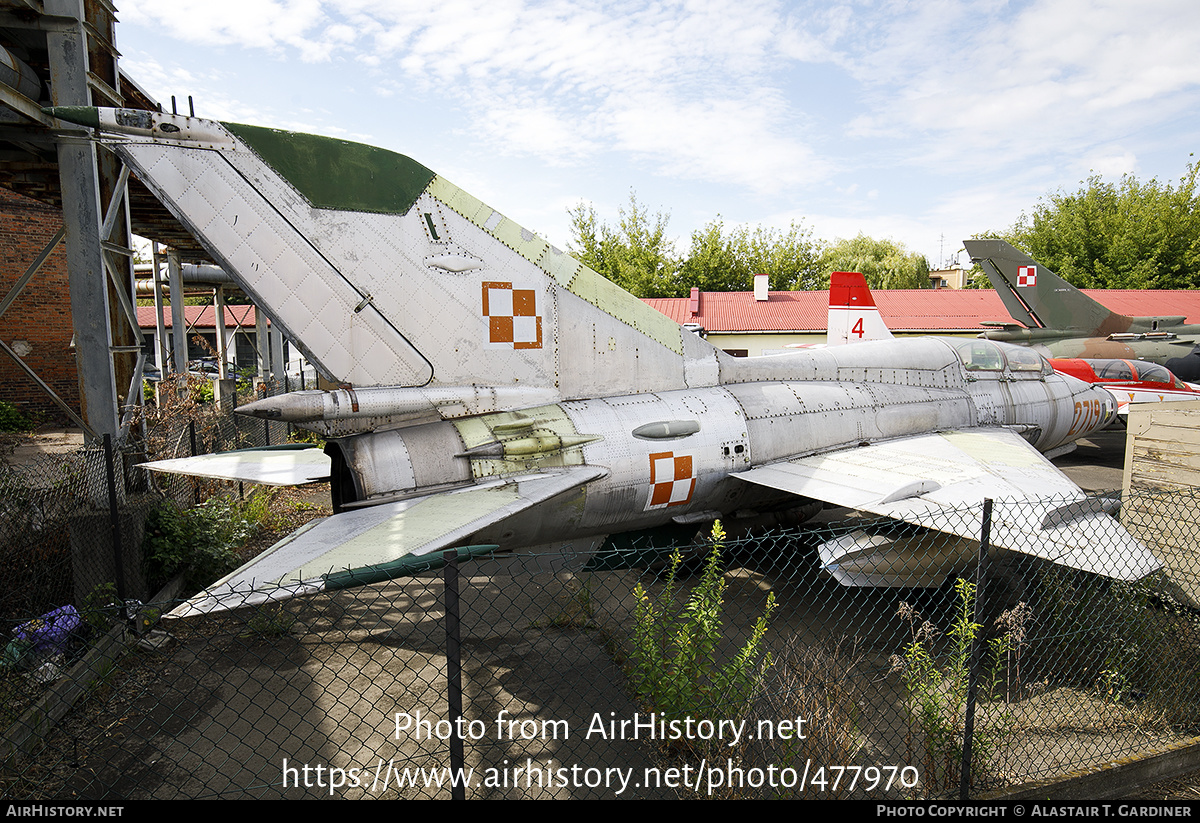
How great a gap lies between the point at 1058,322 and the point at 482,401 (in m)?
20.9

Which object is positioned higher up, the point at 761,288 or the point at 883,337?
the point at 761,288

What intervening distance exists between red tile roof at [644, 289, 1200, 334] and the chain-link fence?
26.9 meters

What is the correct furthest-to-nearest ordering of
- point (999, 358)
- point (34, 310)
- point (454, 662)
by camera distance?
1. point (34, 310)
2. point (999, 358)
3. point (454, 662)

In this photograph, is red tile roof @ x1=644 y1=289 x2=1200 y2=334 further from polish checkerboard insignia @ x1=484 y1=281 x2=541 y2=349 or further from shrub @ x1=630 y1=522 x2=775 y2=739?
shrub @ x1=630 y1=522 x2=775 y2=739

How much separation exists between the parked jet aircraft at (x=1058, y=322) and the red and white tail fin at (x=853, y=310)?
20.0ft

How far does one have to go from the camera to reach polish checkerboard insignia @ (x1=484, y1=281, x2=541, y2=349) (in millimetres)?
6234

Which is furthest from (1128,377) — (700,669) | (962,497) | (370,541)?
(370,541)

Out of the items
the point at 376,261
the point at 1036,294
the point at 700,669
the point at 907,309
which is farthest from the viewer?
the point at 907,309

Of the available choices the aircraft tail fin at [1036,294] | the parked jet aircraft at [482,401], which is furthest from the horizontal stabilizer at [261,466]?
the aircraft tail fin at [1036,294]

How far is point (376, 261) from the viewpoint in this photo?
5625mm

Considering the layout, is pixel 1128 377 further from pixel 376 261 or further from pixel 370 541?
pixel 370 541

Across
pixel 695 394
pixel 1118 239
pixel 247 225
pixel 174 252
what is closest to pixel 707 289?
pixel 1118 239

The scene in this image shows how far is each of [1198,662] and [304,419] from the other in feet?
25.1

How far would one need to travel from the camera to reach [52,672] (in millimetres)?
5141
